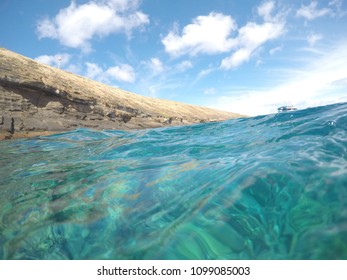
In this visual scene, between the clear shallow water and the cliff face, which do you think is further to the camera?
the cliff face

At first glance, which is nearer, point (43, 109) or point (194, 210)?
point (194, 210)

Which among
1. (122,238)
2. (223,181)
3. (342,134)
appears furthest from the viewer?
(342,134)

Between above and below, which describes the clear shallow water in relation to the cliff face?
below

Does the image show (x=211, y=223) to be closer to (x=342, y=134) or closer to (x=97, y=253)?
(x=97, y=253)

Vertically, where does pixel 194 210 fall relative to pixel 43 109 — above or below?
below

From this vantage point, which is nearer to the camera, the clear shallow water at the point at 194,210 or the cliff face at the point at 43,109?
the clear shallow water at the point at 194,210

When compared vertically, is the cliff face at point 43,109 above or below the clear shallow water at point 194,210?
above
